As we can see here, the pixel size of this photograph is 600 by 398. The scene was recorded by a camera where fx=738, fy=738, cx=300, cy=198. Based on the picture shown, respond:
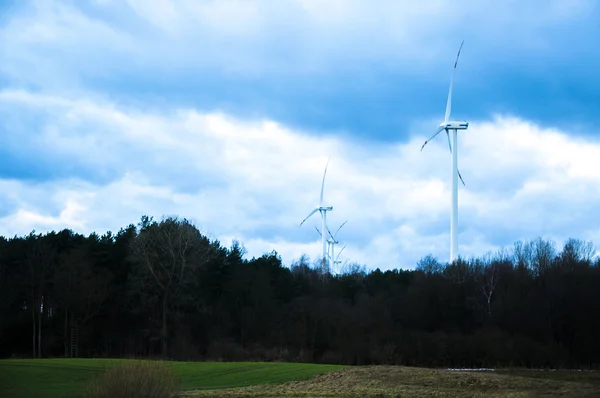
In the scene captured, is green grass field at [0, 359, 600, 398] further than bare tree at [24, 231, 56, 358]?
No

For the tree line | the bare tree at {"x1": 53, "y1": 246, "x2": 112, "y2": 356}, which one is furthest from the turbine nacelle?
the bare tree at {"x1": 53, "y1": 246, "x2": 112, "y2": 356}

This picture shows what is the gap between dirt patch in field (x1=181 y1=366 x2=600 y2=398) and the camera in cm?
3584

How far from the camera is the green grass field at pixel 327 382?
3625 centimetres

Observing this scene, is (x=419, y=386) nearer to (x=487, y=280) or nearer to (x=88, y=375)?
(x=88, y=375)

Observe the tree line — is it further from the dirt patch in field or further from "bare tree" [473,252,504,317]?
the dirt patch in field

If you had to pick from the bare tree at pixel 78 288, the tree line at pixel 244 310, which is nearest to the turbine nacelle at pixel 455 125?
the tree line at pixel 244 310

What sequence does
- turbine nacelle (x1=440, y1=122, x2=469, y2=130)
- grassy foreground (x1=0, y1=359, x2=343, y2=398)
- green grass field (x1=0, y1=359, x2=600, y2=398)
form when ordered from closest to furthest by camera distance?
1. green grass field (x1=0, y1=359, x2=600, y2=398)
2. grassy foreground (x1=0, y1=359, x2=343, y2=398)
3. turbine nacelle (x1=440, y1=122, x2=469, y2=130)

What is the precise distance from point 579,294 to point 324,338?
85.0 ft

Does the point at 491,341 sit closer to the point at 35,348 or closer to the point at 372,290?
the point at 372,290

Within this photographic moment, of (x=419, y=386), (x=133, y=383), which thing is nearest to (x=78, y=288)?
(x=419, y=386)

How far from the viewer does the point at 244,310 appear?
80312mm

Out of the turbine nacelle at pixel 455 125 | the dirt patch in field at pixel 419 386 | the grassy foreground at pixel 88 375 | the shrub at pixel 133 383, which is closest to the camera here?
the shrub at pixel 133 383

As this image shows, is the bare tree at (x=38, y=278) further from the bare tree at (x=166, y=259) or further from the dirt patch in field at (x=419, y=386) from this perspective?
the dirt patch in field at (x=419, y=386)

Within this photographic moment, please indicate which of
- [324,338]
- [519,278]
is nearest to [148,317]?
[324,338]
